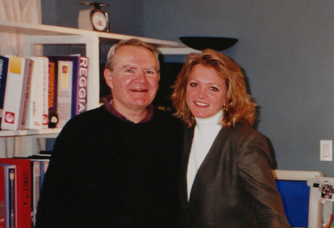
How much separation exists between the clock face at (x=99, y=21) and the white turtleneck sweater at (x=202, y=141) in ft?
2.92

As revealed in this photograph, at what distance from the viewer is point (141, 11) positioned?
3.19 meters

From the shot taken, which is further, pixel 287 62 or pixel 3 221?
pixel 287 62

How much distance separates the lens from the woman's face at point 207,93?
64.3 inches

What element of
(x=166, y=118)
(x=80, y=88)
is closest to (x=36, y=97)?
(x=80, y=88)

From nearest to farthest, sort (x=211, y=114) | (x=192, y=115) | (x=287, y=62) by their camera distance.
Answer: (x=211, y=114) → (x=192, y=115) → (x=287, y=62)

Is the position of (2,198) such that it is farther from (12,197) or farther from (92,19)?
(92,19)

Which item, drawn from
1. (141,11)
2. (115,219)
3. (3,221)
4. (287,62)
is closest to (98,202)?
(115,219)

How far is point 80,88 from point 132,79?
326 millimetres

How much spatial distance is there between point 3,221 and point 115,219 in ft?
1.40

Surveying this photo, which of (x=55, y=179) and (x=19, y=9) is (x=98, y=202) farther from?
(x=19, y=9)

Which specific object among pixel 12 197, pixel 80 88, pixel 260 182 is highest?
pixel 80 88

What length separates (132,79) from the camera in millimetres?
1705

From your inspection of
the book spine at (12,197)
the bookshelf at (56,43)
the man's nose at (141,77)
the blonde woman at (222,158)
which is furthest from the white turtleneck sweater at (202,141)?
the book spine at (12,197)

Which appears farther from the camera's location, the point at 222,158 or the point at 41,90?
the point at 41,90
